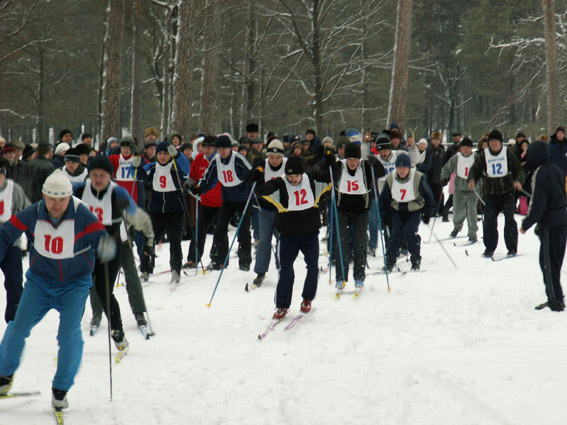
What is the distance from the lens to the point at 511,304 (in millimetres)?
7113

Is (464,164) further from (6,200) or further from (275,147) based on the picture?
(6,200)

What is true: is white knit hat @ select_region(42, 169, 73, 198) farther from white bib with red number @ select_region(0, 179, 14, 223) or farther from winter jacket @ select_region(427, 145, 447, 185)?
winter jacket @ select_region(427, 145, 447, 185)

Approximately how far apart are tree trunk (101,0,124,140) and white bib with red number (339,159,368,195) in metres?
10.4

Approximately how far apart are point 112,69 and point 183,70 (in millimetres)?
2814

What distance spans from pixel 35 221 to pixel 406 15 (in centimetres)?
1379

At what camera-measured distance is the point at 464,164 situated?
12297 mm

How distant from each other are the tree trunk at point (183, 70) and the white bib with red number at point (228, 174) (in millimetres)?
6079

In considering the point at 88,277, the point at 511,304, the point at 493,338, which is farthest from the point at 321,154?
the point at 88,277

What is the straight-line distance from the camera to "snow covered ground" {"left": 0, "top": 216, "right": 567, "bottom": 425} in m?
4.61

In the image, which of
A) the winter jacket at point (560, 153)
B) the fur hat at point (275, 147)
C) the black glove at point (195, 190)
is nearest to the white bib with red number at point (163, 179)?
the black glove at point (195, 190)

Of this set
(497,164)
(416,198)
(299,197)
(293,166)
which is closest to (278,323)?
(299,197)

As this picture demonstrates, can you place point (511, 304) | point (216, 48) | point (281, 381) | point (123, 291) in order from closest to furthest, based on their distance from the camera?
1. point (281, 381)
2. point (511, 304)
3. point (123, 291)
4. point (216, 48)

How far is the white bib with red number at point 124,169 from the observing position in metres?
10.2

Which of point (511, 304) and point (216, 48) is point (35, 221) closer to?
point (511, 304)
